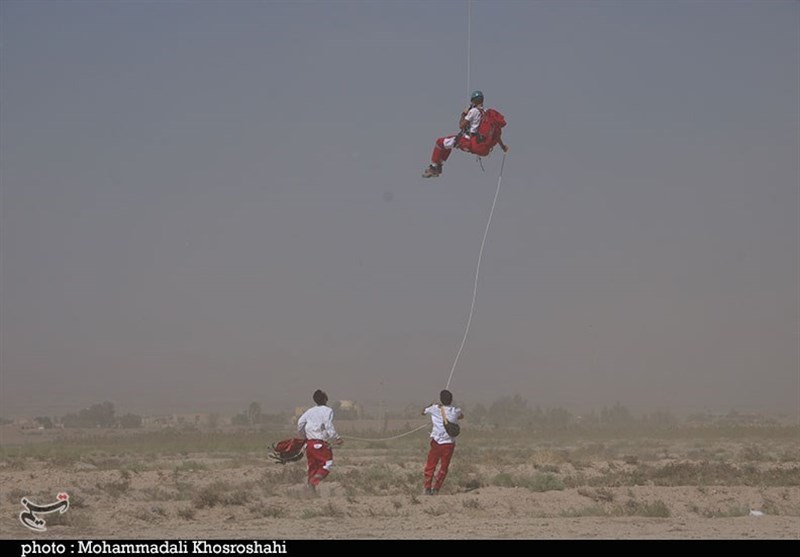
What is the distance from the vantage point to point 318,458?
18797 mm

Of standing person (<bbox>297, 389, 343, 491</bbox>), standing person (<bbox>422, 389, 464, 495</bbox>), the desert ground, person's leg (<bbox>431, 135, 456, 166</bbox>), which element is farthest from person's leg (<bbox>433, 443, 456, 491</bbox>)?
person's leg (<bbox>431, 135, 456, 166</bbox>)

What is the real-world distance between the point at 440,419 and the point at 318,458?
2185 mm

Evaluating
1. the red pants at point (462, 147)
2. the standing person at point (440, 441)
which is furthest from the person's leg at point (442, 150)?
the standing person at point (440, 441)

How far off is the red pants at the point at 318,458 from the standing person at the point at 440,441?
1696 millimetres

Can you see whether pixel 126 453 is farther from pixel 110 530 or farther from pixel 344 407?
pixel 344 407

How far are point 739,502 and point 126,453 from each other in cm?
2689

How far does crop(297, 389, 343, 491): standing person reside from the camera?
1872 cm

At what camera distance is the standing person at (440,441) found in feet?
60.3

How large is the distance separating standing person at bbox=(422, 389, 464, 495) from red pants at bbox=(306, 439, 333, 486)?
5.56 feet

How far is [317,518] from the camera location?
15922 millimetres

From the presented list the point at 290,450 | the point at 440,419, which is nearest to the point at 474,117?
the point at 440,419
